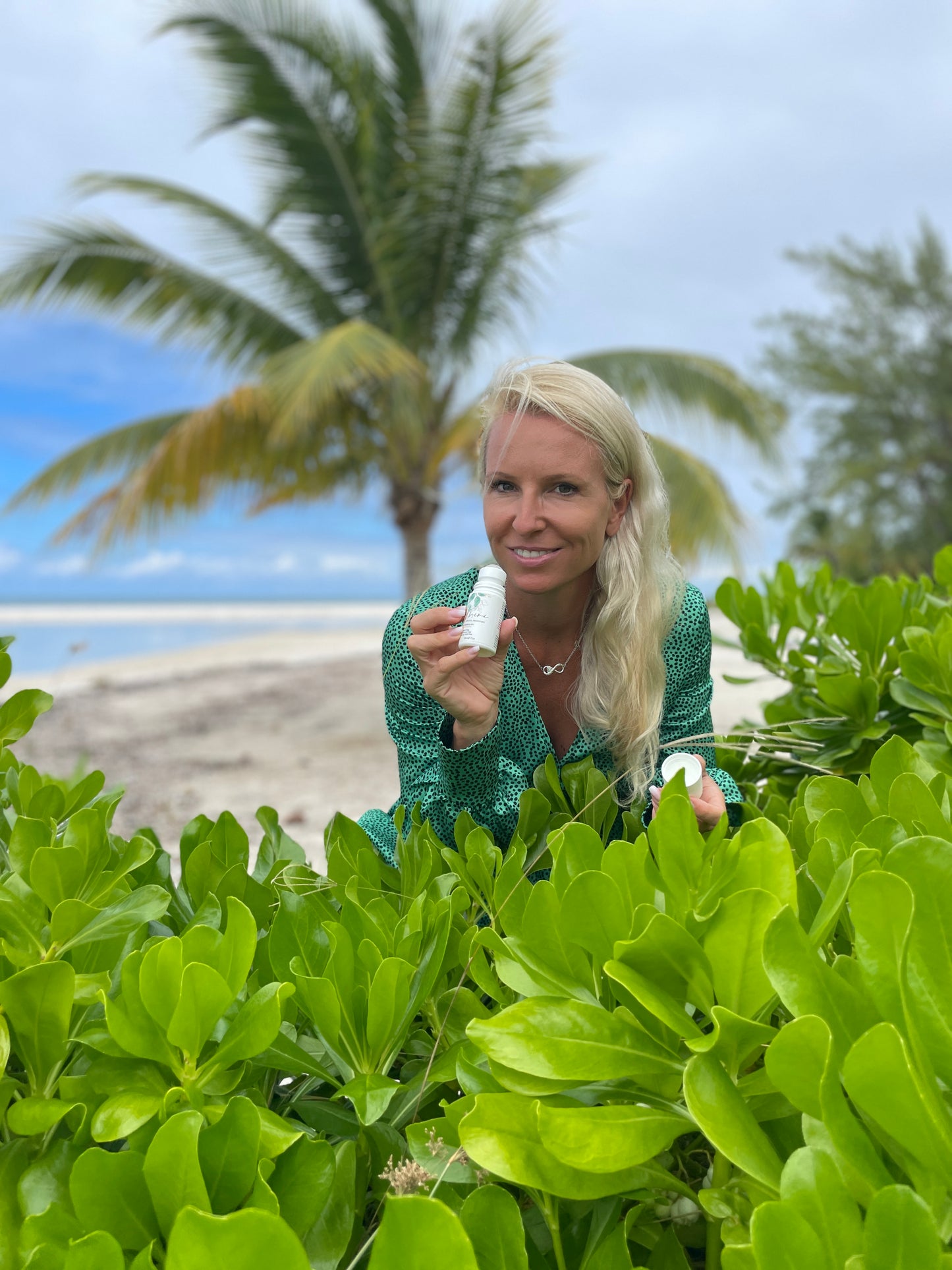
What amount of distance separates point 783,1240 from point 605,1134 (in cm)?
13

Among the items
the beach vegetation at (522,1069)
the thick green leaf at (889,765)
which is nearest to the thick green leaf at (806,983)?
the beach vegetation at (522,1069)

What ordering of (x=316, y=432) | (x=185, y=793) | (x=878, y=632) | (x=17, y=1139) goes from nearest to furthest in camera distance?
(x=17, y=1139)
(x=878, y=632)
(x=185, y=793)
(x=316, y=432)

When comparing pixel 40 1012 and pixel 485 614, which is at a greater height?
pixel 485 614

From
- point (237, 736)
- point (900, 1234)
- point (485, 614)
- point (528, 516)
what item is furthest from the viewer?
point (237, 736)

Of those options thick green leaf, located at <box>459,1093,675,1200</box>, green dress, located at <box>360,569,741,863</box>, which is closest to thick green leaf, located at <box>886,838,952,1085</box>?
thick green leaf, located at <box>459,1093,675,1200</box>

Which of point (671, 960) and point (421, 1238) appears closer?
point (421, 1238)

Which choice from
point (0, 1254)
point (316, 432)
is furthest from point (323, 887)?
point (316, 432)

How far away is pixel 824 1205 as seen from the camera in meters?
0.51

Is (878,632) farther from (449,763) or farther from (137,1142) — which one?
(137,1142)

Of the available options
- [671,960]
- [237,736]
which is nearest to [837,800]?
[671,960]

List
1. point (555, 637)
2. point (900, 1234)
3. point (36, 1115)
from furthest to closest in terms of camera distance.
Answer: point (555, 637) → point (36, 1115) → point (900, 1234)

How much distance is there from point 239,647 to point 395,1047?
1988 cm

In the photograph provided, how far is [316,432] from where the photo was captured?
379 inches

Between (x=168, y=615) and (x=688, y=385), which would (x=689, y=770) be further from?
(x=168, y=615)
